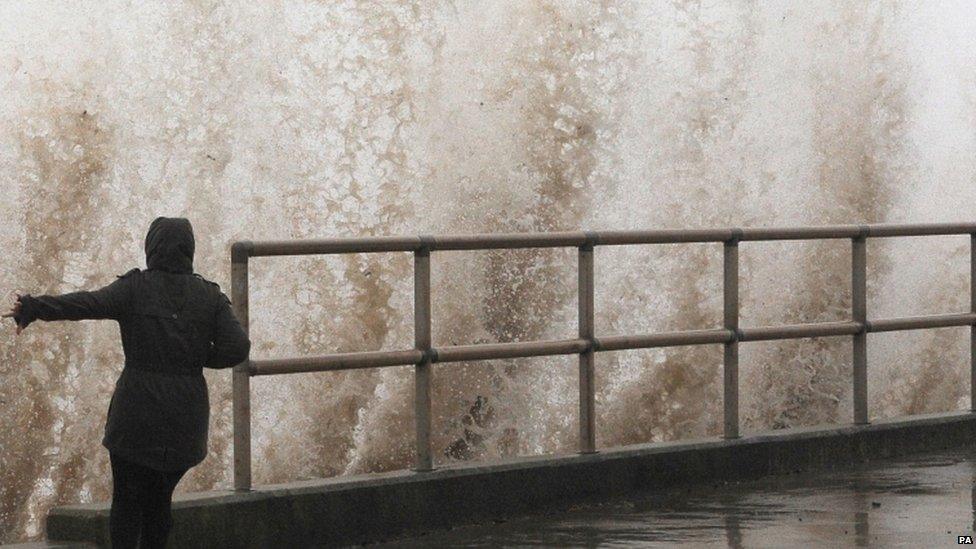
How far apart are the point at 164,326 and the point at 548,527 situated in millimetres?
2408

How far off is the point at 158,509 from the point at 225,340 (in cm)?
62

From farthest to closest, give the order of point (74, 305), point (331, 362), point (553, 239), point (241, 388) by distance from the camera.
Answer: point (553, 239)
point (331, 362)
point (241, 388)
point (74, 305)

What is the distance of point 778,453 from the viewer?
34.6ft

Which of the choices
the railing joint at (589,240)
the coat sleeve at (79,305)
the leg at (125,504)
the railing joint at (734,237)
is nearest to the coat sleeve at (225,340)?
the coat sleeve at (79,305)

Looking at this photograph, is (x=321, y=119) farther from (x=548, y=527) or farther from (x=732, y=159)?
(x=548, y=527)

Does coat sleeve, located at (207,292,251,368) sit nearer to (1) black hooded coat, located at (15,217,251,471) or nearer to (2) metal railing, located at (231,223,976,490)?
Answer: (1) black hooded coat, located at (15,217,251,471)

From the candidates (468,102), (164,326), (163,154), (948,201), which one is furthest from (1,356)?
(948,201)

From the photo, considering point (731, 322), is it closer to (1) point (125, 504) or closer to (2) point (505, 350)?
(2) point (505, 350)

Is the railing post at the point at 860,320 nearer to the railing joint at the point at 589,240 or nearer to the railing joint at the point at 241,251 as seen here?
the railing joint at the point at 589,240

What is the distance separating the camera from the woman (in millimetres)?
6887

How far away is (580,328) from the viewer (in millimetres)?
9391

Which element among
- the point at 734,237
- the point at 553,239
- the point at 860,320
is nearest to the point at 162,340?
the point at 553,239

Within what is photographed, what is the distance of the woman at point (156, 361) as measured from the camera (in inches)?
271

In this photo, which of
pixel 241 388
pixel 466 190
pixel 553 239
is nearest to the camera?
pixel 241 388
